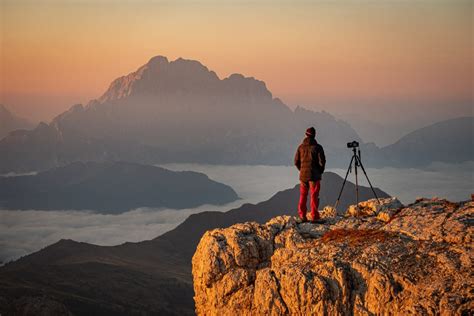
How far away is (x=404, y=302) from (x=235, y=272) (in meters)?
7.17

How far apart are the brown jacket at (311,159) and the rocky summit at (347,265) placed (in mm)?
2160

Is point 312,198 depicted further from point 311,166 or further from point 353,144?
point 353,144

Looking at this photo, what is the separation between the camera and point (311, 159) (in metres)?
31.2

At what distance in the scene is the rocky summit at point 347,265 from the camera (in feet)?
81.1

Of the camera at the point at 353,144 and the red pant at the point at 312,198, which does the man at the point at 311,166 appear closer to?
the red pant at the point at 312,198

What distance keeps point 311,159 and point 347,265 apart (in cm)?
650

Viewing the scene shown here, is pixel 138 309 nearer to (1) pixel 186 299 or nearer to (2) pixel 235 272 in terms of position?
(1) pixel 186 299

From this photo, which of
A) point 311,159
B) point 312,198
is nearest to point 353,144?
point 311,159

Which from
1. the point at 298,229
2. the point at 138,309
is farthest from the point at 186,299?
the point at 298,229

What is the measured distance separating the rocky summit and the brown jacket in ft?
7.09

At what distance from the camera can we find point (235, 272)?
2850 cm

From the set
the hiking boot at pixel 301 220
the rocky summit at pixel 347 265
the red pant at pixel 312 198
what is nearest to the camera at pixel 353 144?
the red pant at pixel 312 198

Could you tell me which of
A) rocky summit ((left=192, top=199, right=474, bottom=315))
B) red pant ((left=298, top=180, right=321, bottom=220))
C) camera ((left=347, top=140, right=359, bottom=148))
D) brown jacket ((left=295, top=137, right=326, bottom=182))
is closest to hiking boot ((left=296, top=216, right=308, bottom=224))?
red pant ((left=298, top=180, right=321, bottom=220))

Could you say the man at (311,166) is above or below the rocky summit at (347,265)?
above
